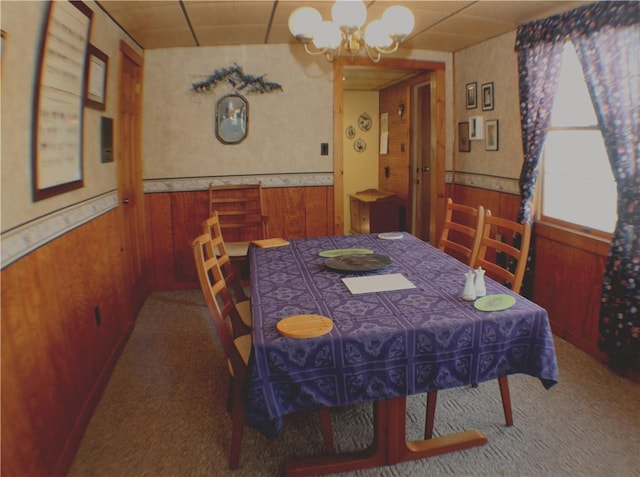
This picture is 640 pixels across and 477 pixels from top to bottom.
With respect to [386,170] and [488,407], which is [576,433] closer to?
[488,407]

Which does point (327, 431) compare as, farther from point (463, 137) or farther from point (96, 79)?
point (463, 137)

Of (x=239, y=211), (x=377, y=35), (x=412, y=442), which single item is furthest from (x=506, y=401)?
(x=239, y=211)

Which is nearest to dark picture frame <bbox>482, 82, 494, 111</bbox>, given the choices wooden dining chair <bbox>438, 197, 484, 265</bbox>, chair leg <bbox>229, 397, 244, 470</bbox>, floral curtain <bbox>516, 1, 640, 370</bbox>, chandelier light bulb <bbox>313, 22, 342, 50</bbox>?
floral curtain <bbox>516, 1, 640, 370</bbox>

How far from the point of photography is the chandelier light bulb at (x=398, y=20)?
2.35m

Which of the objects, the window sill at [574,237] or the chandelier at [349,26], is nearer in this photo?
the chandelier at [349,26]

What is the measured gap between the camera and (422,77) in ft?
→ 17.4

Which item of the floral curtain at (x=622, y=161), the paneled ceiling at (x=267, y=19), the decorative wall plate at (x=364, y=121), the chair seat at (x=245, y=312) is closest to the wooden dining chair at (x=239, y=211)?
the paneled ceiling at (x=267, y=19)

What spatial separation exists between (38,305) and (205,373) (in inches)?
45.1

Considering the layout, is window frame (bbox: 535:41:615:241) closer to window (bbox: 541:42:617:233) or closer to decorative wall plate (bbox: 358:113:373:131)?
window (bbox: 541:42:617:233)

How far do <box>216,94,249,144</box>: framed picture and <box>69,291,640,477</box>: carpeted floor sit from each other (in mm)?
2149

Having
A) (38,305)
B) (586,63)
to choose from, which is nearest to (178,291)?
(38,305)

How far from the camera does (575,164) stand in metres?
3.22

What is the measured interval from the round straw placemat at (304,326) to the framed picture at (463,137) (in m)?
3.21

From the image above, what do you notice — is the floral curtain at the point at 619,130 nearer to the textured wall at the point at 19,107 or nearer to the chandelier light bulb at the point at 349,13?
the chandelier light bulb at the point at 349,13
